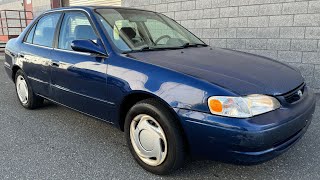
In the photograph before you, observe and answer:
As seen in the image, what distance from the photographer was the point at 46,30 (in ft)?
13.0

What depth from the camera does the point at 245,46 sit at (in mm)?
5895

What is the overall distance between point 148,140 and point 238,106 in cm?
90

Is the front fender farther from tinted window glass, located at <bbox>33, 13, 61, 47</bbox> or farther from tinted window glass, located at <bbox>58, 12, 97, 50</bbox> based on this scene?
tinted window glass, located at <bbox>33, 13, 61, 47</bbox>

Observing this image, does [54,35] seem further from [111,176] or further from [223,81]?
[223,81]

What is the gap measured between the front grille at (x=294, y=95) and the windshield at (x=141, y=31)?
4.37 feet

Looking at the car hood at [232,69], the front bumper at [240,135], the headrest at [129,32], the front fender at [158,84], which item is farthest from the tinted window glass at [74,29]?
the front bumper at [240,135]

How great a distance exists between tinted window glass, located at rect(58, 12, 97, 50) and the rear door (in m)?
0.21

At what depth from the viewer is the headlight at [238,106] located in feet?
7.10

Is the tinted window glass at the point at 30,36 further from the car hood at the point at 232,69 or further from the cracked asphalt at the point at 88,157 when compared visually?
the car hood at the point at 232,69

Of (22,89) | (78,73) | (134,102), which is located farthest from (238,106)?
(22,89)

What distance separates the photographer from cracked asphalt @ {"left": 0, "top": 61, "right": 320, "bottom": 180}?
2.65 metres

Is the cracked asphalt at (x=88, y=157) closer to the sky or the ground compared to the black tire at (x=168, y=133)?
closer to the ground

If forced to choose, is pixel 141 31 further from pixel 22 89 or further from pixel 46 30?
pixel 22 89

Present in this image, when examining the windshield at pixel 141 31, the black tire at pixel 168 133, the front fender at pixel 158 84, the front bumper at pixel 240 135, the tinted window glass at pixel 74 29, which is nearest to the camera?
the front bumper at pixel 240 135
